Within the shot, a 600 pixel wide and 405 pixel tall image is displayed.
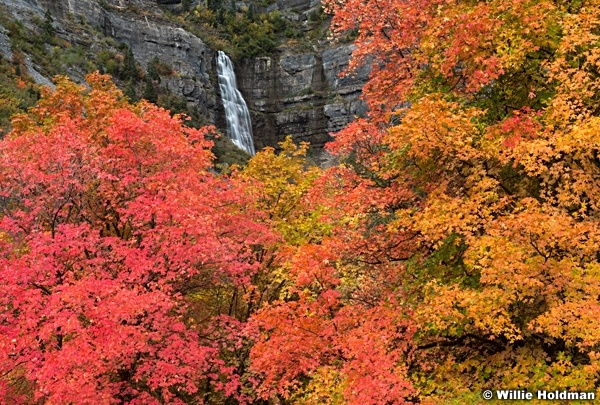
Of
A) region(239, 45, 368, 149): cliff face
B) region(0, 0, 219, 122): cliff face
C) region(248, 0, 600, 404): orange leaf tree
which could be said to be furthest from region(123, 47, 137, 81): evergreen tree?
region(248, 0, 600, 404): orange leaf tree

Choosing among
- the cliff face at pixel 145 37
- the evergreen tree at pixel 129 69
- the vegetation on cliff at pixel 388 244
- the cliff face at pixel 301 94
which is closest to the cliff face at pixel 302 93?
the cliff face at pixel 301 94

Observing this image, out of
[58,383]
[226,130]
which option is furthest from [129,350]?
[226,130]

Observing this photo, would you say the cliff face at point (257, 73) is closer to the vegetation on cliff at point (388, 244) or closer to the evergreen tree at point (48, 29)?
the evergreen tree at point (48, 29)

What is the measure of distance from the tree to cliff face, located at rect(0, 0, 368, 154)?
7985 cm

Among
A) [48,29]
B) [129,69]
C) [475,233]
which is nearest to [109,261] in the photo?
[475,233]

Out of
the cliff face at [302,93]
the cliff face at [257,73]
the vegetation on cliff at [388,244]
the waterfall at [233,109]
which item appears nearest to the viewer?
the vegetation on cliff at [388,244]

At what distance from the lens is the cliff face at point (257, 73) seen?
98.4m

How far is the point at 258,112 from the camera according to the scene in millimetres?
112125

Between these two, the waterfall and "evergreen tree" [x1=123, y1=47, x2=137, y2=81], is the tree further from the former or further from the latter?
the waterfall

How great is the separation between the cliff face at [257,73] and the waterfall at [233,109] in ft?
6.43

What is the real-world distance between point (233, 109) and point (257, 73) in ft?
61.8

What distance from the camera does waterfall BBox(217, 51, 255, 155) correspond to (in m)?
97.0

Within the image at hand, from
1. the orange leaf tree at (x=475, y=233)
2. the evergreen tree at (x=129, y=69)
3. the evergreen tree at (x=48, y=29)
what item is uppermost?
the orange leaf tree at (x=475, y=233)

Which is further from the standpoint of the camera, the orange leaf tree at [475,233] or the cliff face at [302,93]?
the cliff face at [302,93]
